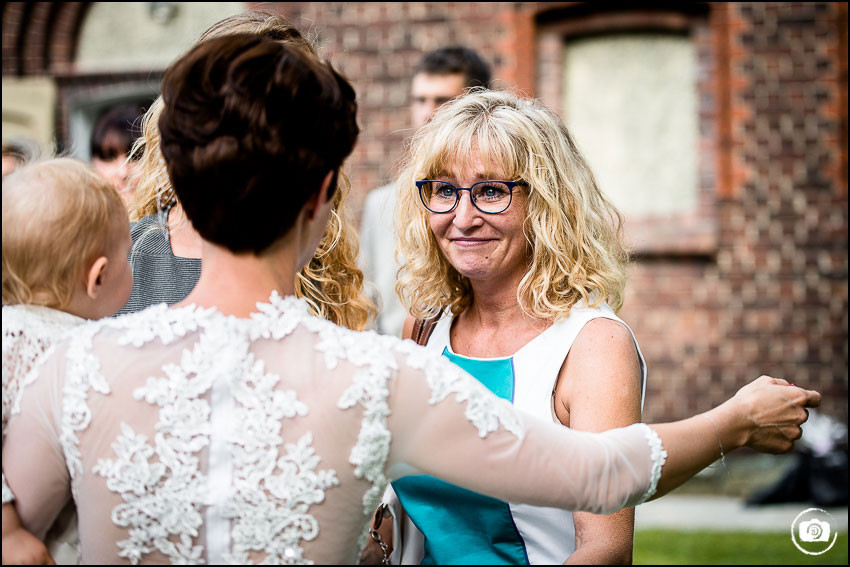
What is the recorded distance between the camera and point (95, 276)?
1.88m

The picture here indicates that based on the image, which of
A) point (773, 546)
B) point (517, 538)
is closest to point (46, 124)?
point (773, 546)

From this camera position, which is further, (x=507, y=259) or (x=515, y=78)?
(x=515, y=78)

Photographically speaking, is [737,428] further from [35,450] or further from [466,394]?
[35,450]

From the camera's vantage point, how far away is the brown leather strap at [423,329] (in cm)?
299

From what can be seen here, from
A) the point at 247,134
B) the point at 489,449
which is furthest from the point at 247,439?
the point at 247,134

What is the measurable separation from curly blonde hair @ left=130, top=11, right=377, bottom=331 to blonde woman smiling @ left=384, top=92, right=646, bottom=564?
0.24 metres

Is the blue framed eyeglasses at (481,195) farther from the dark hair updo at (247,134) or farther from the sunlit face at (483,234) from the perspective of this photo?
the dark hair updo at (247,134)

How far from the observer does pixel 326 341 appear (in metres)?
1.70

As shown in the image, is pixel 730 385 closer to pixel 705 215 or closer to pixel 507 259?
pixel 705 215

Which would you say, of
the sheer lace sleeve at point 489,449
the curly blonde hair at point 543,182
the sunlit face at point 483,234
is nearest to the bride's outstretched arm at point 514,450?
the sheer lace sleeve at point 489,449

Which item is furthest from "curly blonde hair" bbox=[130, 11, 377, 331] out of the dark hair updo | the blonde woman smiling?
the dark hair updo

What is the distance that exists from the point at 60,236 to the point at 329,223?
39.3 inches

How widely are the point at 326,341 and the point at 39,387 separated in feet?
1.62

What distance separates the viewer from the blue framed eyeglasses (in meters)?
2.71
